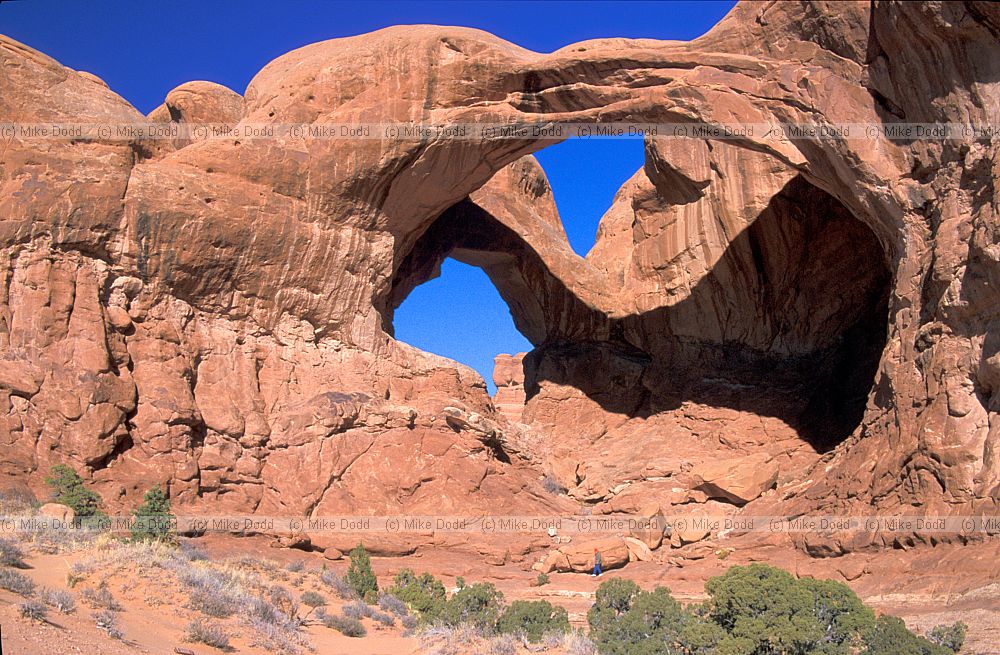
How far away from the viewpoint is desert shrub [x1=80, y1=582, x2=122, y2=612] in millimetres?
9328

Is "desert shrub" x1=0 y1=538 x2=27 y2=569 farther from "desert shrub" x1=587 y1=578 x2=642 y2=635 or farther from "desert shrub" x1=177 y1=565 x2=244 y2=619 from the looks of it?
"desert shrub" x1=587 y1=578 x2=642 y2=635

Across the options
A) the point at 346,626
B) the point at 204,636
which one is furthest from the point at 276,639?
the point at 346,626

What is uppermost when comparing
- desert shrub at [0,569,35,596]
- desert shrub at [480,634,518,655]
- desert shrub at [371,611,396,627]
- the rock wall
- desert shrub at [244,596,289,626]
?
the rock wall

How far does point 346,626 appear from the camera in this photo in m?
11.6

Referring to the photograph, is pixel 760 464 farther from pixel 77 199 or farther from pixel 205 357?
pixel 77 199

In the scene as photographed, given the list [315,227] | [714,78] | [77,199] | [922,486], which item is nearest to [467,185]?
[315,227]

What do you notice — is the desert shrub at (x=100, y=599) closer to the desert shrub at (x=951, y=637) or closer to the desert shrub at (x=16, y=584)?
the desert shrub at (x=16, y=584)

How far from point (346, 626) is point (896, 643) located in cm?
611

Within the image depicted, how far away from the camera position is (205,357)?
762 inches

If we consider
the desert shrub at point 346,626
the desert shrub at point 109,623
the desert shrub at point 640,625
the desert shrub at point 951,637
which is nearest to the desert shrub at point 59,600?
the desert shrub at point 109,623

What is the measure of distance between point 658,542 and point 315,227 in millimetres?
9565

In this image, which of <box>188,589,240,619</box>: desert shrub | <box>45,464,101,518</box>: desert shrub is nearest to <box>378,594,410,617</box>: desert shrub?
<box>188,589,240,619</box>: desert shrub

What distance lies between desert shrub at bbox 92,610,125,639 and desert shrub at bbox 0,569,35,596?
0.62 meters

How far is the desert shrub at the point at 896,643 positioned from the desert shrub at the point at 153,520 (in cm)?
905
